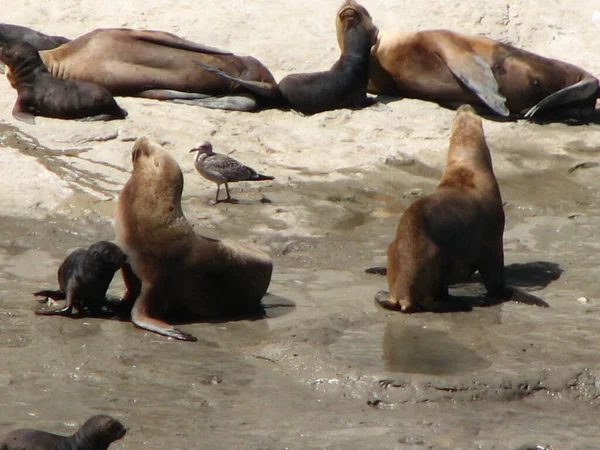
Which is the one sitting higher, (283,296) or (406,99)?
(406,99)

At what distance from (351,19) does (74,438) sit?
7750mm

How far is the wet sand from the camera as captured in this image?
16.6ft

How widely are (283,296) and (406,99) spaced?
15.6 ft

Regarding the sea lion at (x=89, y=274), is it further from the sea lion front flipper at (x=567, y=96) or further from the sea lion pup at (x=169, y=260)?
the sea lion front flipper at (x=567, y=96)

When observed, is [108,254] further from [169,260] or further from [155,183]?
[155,183]

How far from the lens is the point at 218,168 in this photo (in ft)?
27.5

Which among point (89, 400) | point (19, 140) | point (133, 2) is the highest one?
point (133, 2)

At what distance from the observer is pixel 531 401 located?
5395 mm

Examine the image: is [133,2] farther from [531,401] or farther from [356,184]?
[531,401]

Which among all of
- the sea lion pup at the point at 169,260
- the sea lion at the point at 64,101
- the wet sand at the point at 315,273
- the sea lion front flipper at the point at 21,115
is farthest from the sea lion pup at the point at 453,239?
the sea lion front flipper at the point at 21,115

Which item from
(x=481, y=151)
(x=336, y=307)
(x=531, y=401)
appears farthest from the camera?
(x=481, y=151)

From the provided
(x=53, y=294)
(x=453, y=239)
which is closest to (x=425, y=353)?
(x=453, y=239)

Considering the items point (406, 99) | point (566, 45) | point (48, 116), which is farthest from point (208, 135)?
point (566, 45)

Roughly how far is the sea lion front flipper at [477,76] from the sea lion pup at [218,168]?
2979mm
